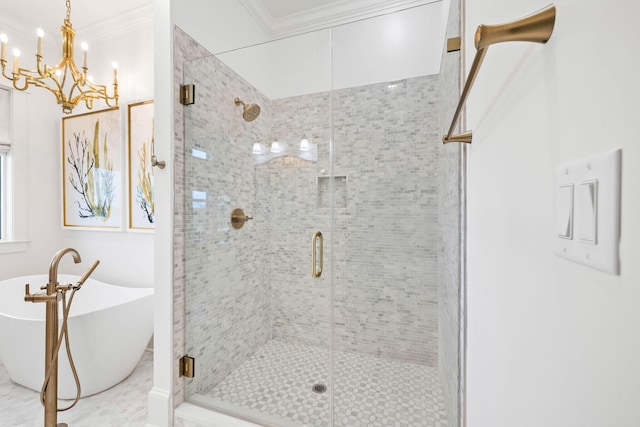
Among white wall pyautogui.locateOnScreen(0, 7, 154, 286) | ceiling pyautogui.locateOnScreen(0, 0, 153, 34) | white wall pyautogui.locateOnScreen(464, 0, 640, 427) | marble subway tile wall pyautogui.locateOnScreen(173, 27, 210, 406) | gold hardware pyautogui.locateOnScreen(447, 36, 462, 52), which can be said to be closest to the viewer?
white wall pyautogui.locateOnScreen(464, 0, 640, 427)

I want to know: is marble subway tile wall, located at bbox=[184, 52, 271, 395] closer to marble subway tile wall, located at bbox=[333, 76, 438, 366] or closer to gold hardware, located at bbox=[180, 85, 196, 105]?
gold hardware, located at bbox=[180, 85, 196, 105]

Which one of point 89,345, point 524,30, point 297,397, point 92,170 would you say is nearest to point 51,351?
point 89,345

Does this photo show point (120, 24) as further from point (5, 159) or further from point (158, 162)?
point (158, 162)

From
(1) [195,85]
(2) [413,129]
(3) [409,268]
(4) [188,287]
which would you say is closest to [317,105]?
(2) [413,129]

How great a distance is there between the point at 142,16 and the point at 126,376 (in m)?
2.80

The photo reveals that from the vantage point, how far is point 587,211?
261mm

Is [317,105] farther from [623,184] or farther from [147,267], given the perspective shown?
[147,267]

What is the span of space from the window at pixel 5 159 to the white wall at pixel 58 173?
74 millimetres

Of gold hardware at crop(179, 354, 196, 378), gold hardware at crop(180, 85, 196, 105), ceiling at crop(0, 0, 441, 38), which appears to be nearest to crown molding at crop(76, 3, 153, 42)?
ceiling at crop(0, 0, 441, 38)

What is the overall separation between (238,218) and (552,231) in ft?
5.26

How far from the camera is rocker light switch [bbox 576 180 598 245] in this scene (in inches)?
9.8

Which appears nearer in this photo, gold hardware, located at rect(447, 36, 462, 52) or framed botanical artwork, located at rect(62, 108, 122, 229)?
gold hardware, located at rect(447, 36, 462, 52)

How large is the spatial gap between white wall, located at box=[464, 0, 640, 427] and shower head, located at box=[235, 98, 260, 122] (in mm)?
1335

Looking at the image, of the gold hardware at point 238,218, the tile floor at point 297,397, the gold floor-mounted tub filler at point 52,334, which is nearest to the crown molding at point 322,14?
the gold hardware at point 238,218
